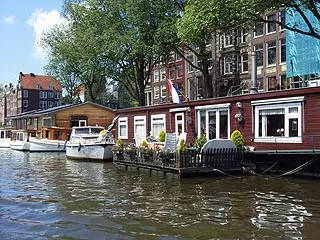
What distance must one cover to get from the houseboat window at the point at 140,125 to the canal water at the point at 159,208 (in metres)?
9.82

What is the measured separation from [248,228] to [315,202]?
396 cm

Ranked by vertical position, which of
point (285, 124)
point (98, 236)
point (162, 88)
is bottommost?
point (98, 236)

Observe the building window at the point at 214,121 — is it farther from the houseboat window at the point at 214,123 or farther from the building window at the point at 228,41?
the building window at the point at 228,41

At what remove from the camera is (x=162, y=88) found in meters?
58.3

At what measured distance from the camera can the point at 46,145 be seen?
39719mm

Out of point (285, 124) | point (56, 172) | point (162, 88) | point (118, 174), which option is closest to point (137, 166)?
point (118, 174)

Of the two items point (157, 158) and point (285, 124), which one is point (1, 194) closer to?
point (157, 158)

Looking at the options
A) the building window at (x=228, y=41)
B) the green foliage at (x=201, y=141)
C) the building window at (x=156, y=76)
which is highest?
the building window at (x=228, y=41)

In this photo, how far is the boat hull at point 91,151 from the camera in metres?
28.0

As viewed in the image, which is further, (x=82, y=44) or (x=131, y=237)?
(x=82, y=44)

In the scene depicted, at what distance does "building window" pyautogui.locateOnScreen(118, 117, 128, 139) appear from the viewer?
1240 inches

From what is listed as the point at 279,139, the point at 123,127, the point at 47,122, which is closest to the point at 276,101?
the point at 279,139

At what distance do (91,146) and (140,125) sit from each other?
3432mm

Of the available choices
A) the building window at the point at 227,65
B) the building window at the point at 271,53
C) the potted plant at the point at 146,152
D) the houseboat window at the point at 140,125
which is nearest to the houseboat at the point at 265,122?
the houseboat window at the point at 140,125
